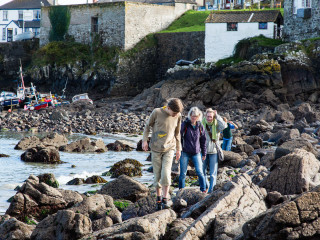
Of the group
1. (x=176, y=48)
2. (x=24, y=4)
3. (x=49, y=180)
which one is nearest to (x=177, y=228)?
(x=49, y=180)

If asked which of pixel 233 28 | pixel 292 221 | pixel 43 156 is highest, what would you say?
pixel 233 28

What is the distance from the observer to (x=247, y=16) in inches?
1581

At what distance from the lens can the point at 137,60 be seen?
49.5m

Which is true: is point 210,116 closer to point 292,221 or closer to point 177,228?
point 177,228

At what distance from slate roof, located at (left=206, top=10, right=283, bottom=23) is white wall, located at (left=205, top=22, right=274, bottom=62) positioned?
32 centimetres

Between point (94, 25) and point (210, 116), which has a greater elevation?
point (94, 25)

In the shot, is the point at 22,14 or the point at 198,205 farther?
the point at 22,14

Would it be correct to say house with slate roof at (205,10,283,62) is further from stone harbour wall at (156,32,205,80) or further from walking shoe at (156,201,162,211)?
walking shoe at (156,201,162,211)

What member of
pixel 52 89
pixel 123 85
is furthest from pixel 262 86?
pixel 52 89

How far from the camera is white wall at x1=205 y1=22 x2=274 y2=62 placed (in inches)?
1569

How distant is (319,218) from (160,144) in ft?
11.1

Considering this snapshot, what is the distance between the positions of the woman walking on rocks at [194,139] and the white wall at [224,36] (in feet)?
103

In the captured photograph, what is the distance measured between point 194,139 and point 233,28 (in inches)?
1263

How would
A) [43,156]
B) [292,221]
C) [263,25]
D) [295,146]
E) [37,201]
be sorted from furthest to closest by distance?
1. [263,25]
2. [43,156]
3. [295,146]
4. [37,201]
5. [292,221]
